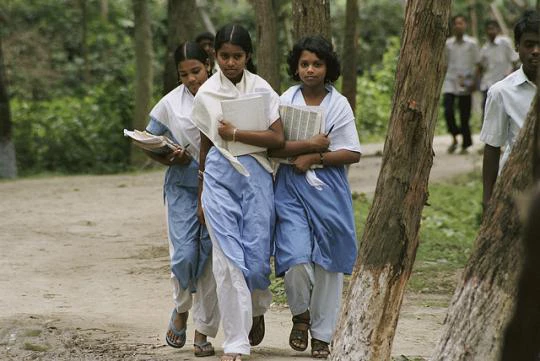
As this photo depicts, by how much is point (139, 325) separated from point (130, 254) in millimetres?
2864

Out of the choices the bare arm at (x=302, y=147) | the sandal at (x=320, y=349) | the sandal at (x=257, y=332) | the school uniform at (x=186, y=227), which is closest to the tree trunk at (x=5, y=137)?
the school uniform at (x=186, y=227)

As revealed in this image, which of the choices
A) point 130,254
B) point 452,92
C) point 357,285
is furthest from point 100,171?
point 357,285

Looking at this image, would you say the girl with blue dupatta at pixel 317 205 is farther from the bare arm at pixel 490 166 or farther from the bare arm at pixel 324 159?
the bare arm at pixel 490 166

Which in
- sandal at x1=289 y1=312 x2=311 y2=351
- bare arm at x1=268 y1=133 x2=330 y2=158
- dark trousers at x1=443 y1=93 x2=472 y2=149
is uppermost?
bare arm at x1=268 y1=133 x2=330 y2=158

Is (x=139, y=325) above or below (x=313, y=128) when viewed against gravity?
below

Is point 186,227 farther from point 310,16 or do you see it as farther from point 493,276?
point 310,16

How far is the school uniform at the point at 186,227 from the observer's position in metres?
6.51

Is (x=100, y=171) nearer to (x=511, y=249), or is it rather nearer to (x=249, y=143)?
(x=249, y=143)

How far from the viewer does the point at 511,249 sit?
14.4 ft

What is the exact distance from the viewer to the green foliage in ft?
76.4

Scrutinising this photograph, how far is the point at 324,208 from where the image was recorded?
6.34 m

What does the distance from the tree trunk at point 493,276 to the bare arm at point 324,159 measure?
186 cm

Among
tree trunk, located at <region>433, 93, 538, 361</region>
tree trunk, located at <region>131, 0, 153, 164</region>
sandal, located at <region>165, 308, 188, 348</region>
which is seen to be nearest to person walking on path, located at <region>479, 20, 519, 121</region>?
tree trunk, located at <region>131, 0, 153, 164</region>

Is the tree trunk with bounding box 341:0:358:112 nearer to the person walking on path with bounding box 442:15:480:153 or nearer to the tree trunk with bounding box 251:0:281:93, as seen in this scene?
the tree trunk with bounding box 251:0:281:93
